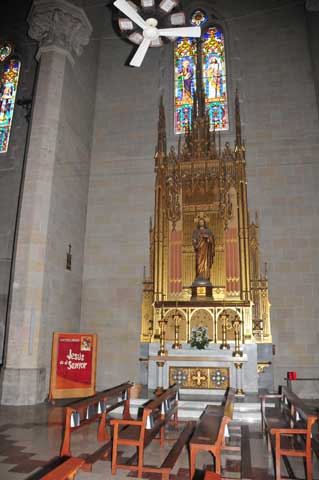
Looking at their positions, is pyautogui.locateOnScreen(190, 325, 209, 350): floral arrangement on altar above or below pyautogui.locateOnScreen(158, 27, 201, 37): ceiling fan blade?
below

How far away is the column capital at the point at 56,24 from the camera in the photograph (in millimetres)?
11227

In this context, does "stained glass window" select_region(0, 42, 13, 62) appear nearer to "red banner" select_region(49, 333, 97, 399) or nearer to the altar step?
"red banner" select_region(49, 333, 97, 399)

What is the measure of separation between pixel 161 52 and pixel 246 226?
694 cm

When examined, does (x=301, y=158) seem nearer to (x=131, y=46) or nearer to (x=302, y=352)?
(x=302, y=352)

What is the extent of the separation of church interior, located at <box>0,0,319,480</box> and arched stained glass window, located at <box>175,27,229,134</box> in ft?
0.15

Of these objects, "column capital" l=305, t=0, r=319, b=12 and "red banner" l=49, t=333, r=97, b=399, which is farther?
"column capital" l=305, t=0, r=319, b=12

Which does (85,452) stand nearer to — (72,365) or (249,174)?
(72,365)

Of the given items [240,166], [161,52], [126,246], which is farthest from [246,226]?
[161,52]

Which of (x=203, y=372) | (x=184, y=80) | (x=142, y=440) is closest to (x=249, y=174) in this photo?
(x=184, y=80)

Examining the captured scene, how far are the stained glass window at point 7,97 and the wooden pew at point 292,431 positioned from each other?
37.1 ft

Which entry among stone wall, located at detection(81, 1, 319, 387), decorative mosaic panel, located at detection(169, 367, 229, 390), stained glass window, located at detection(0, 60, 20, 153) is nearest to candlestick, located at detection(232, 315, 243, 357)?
decorative mosaic panel, located at detection(169, 367, 229, 390)

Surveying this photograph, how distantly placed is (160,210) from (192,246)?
4.71 feet

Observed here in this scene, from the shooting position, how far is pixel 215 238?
11.4 m

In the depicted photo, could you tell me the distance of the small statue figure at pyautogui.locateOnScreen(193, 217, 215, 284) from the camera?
1096cm
